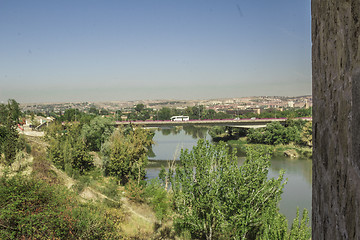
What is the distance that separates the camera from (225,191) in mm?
7320

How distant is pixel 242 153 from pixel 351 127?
2489 centimetres

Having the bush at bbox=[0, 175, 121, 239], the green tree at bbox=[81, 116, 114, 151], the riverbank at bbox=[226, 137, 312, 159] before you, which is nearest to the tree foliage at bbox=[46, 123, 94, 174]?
the green tree at bbox=[81, 116, 114, 151]

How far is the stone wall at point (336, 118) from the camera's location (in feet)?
1.44

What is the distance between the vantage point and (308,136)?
1019 inches

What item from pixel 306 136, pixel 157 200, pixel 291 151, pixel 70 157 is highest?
pixel 70 157

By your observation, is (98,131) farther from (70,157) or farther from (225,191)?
(225,191)

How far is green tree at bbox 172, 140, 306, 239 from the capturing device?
23.3 ft

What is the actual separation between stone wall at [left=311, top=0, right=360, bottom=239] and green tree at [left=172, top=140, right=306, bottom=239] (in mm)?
6549

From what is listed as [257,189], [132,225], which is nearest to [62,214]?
[132,225]

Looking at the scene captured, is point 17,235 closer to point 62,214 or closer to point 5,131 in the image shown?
point 62,214

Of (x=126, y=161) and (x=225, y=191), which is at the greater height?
(x=225, y=191)

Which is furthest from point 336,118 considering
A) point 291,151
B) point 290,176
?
point 291,151

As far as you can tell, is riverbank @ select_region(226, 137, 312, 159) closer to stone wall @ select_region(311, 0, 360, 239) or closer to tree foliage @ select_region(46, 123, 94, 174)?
tree foliage @ select_region(46, 123, 94, 174)

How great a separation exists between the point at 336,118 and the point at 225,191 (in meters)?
7.07
